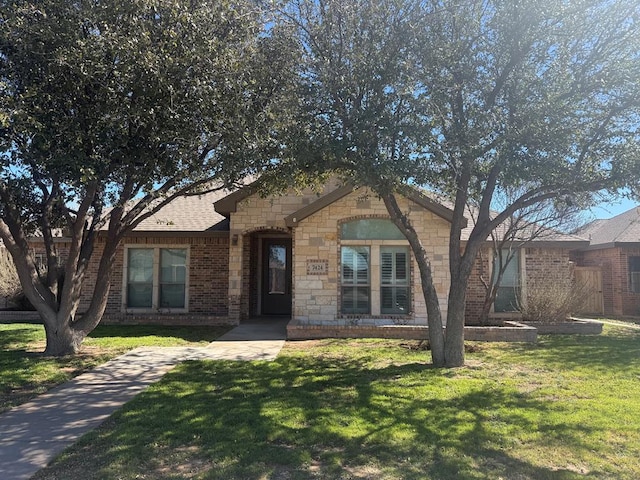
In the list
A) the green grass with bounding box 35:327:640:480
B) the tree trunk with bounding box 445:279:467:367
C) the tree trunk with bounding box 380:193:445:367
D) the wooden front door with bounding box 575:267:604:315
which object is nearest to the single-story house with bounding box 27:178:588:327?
the tree trunk with bounding box 380:193:445:367

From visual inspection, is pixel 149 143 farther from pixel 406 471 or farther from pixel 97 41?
pixel 406 471

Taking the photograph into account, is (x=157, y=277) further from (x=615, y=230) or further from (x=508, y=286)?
(x=615, y=230)

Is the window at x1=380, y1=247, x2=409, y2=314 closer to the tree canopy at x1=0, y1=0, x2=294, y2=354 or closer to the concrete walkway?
the concrete walkway

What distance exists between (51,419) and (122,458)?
1783 mm

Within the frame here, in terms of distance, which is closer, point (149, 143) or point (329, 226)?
point (149, 143)

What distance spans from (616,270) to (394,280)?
1086 cm

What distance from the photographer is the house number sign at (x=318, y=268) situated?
12766mm

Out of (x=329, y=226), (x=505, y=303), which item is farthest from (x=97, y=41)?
(x=505, y=303)

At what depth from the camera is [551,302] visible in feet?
42.2

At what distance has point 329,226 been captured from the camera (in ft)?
42.3

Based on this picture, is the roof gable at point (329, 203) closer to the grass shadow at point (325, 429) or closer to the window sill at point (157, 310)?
the window sill at point (157, 310)

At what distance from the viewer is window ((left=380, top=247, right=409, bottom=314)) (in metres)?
12.9

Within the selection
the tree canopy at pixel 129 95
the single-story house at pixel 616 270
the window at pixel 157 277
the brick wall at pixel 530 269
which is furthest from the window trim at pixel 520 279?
the window at pixel 157 277

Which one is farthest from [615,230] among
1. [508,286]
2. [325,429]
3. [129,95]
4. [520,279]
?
[129,95]
